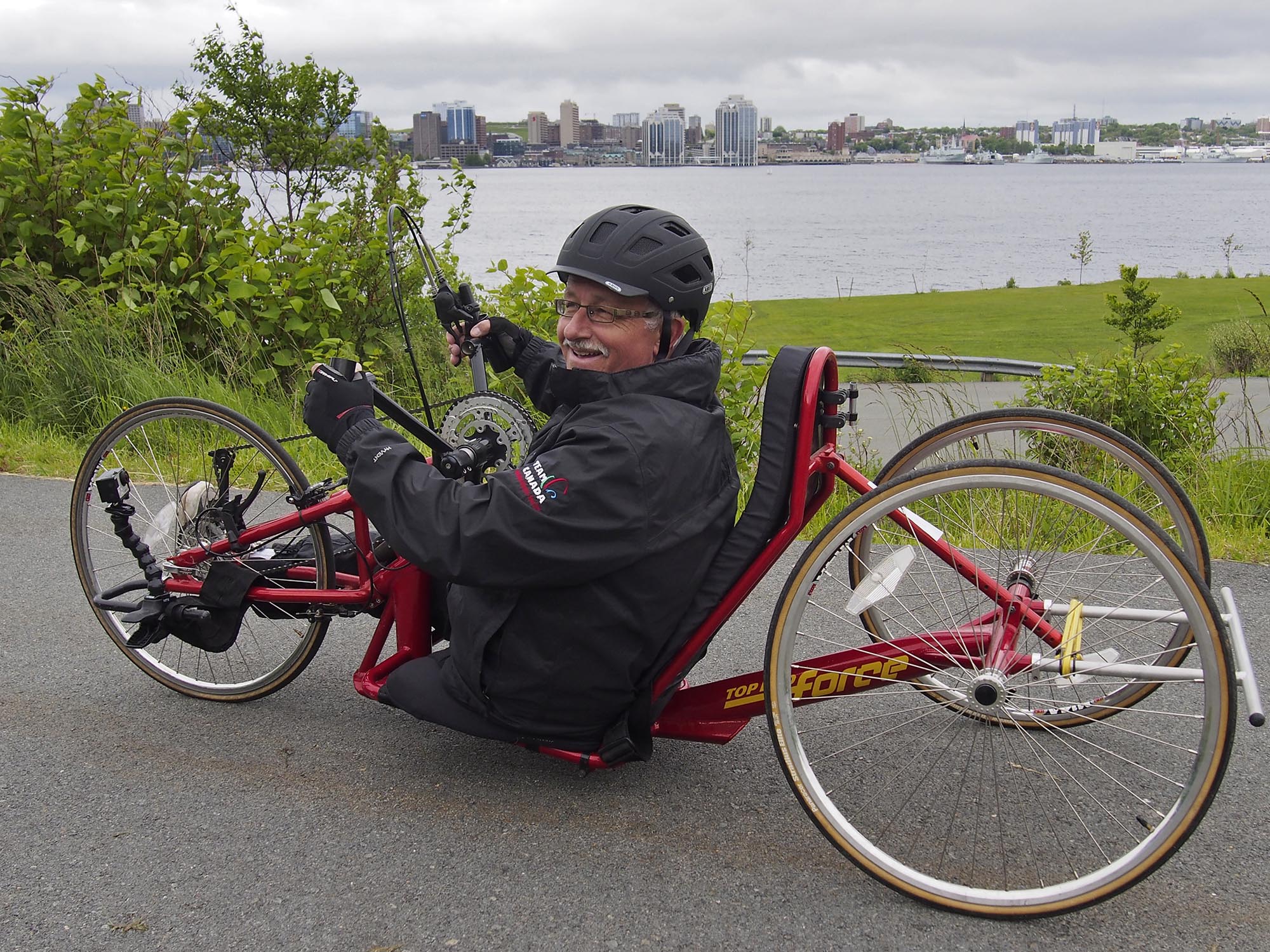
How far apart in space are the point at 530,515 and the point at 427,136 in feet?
36.6

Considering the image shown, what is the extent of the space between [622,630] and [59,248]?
757 cm

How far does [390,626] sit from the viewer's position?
11.0 feet

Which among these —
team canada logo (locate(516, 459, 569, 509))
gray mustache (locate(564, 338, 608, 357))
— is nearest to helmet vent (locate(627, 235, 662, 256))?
gray mustache (locate(564, 338, 608, 357))

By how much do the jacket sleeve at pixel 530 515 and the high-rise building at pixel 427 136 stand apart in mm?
9163

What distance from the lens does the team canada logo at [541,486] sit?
102 inches

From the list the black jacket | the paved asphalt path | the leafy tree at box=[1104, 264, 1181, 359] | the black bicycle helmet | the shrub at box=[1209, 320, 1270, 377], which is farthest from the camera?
the shrub at box=[1209, 320, 1270, 377]

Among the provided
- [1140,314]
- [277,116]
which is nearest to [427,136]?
[277,116]

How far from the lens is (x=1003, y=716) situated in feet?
9.59

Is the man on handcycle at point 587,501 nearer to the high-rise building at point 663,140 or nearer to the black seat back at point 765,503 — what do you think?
the black seat back at point 765,503

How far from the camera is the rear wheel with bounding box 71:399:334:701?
351 centimetres

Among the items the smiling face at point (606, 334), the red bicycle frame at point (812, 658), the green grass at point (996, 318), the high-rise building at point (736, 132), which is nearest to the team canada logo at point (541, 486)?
the smiling face at point (606, 334)

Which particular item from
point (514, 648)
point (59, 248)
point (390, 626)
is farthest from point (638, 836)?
point (59, 248)

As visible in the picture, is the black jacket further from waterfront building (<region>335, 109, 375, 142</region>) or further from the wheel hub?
waterfront building (<region>335, 109, 375, 142</region>)

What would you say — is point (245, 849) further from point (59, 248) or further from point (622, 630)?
point (59, 248)
